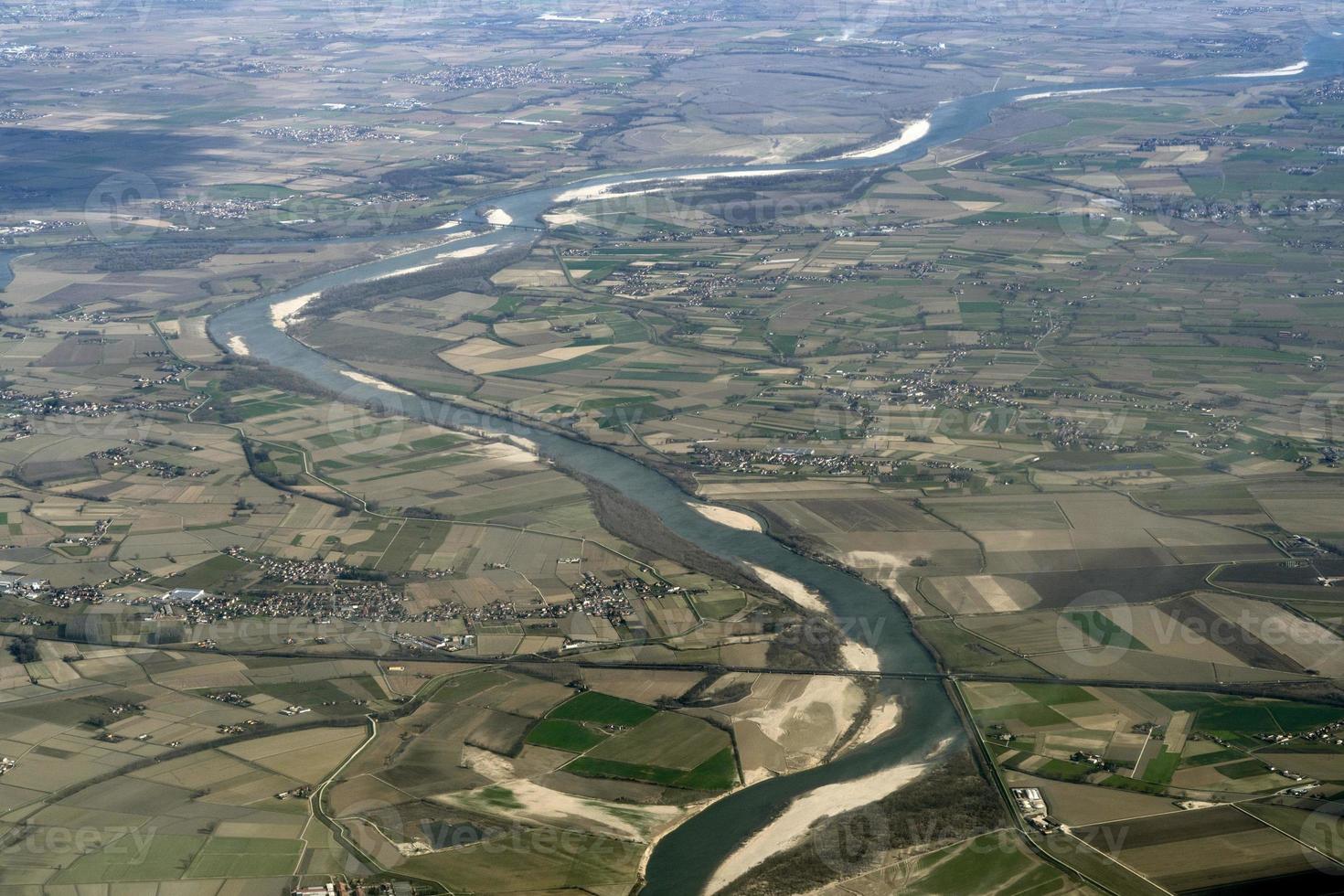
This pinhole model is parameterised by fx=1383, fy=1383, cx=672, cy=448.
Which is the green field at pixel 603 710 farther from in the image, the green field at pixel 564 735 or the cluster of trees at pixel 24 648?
the cluster of trees at pixel 24 648

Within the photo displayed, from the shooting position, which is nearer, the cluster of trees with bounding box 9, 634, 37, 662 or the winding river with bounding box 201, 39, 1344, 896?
the winding river with bounding box 201, 39, 1344, 896

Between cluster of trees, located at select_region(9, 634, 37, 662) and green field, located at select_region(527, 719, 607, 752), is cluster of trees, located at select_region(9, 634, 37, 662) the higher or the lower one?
the higher one

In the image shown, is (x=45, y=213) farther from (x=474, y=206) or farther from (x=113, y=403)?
(x=113, y=403)

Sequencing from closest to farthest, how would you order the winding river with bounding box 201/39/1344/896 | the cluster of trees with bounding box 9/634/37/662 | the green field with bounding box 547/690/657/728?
1. the winding river with bounding box 201/39/1344/896
2. the green field with bounding box 547/690/657/728
3. the cluster of trees with bounding box 9/634/37/662

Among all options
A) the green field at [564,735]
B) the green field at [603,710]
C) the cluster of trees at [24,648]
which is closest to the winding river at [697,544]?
the green field at [564,735]

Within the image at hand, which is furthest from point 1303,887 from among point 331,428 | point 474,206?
point 474,206

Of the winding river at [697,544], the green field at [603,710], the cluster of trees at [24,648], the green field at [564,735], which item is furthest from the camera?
the cluster of trees at [24,648]

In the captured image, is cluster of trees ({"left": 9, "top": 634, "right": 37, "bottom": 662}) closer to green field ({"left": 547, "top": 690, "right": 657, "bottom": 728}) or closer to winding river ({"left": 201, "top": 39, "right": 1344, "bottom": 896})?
green field ({"left": 547, "top": 690, "right": 657, "bottom": 728})

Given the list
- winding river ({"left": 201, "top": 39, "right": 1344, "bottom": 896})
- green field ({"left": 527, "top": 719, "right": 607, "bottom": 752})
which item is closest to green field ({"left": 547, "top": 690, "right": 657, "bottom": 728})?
green field ({"left": 527, "top": 719, "right": 607, "bottom": 752})
